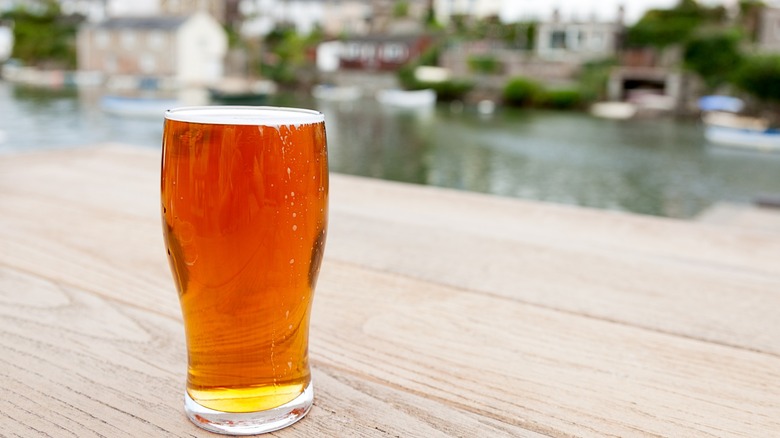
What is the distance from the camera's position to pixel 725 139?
2197 centimetres

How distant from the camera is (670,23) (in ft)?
123

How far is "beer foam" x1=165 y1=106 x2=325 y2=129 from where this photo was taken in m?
0.56

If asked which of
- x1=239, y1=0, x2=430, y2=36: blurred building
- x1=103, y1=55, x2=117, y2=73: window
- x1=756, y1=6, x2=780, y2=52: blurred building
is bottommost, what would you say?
x1=103, y1=55, x2=117, y2=73: window

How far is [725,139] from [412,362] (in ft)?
77.9

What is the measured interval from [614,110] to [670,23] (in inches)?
339

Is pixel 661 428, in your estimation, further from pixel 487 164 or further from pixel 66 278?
pixel 487 164

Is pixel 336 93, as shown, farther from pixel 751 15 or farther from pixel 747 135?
pixel 751 15

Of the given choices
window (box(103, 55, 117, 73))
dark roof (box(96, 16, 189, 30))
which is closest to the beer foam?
dark roof (box(96, 16, 189, 30))

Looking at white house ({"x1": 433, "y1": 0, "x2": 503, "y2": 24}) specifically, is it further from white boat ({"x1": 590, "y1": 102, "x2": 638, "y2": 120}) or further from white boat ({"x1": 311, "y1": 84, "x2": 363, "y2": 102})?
white boat ({"x1": 590, "y1": 102, "x2": 638, "y2": 120})

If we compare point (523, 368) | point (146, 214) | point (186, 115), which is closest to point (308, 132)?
point (186, 115)

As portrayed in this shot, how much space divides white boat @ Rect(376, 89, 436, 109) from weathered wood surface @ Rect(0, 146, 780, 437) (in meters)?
34.8

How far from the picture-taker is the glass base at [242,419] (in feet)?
1.82

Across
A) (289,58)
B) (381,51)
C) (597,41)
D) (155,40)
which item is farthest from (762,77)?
(155,40)

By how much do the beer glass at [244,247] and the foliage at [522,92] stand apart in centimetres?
3591
